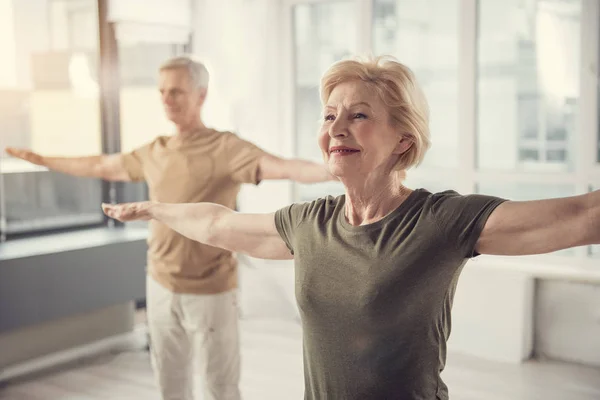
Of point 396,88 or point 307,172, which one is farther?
point 307,172

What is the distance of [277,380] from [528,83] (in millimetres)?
2568

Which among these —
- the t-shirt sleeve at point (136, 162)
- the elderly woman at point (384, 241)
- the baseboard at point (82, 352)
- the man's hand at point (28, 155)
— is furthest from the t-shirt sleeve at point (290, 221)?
the baseboard at point (82, 352)

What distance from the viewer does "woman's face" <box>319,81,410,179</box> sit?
1.34 m

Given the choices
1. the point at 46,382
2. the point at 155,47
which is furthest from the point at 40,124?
the point at 46,382

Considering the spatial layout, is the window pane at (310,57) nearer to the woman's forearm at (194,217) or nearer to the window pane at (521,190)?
the window pane at (521,190)

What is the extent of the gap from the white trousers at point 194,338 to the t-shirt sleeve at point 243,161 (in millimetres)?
436

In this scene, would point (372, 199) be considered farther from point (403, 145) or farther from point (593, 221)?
point (593, 221)

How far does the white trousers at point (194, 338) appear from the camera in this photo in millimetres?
2566

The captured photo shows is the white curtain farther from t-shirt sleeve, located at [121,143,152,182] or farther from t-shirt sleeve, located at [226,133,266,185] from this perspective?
t-shirt sleeve, located at [226,133,266,185]

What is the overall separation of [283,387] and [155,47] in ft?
9.09

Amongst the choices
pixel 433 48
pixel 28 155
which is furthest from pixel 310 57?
pixel 28 155

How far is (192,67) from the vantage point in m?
2.67

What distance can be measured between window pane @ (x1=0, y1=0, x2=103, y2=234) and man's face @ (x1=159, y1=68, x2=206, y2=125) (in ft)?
6.84

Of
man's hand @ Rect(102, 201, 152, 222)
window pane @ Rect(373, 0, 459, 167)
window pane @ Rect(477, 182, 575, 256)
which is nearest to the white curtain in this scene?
window pane @ Rect(373, 0, 459, 167)
